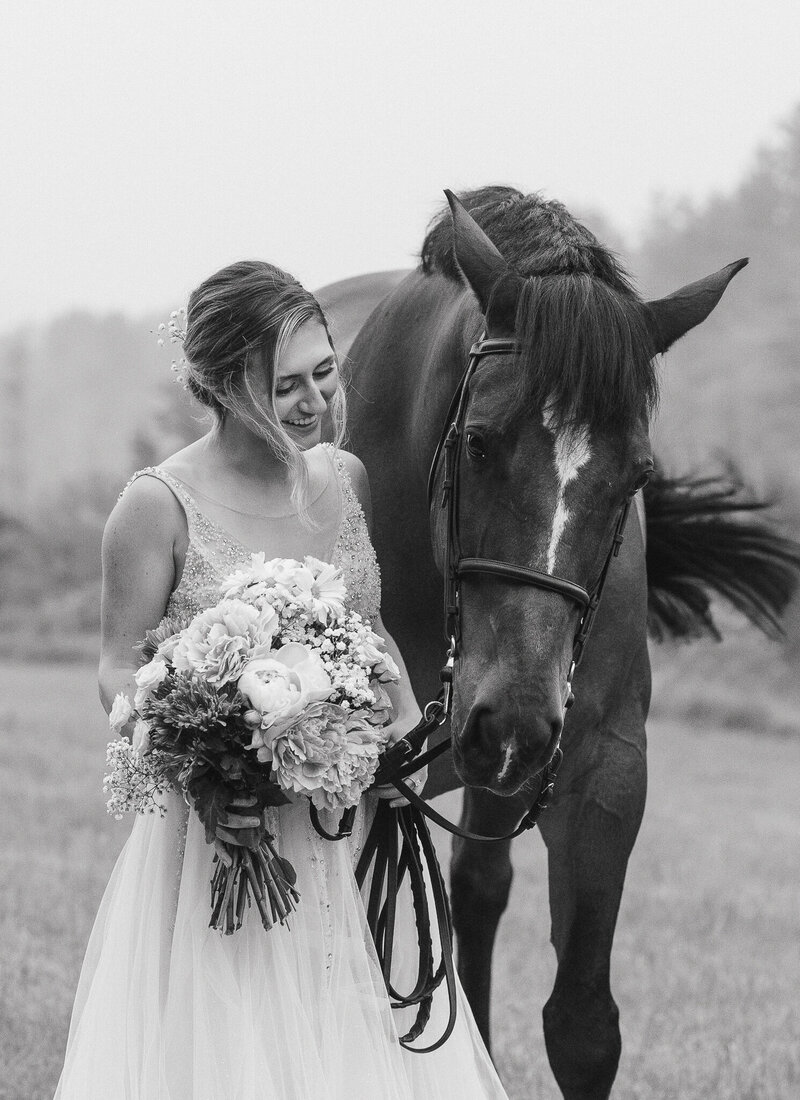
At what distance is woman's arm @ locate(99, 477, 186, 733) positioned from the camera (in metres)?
2.81

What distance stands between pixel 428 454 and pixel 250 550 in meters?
0.72

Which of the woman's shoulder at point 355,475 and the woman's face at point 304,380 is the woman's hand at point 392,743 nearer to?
the woman's shoulder at point 355,475

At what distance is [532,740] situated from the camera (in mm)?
2492

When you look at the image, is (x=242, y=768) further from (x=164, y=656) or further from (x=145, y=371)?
(x=145, y=371)

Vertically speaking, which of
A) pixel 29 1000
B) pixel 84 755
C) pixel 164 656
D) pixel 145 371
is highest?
pixel 164 656

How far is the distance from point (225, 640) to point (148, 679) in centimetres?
17

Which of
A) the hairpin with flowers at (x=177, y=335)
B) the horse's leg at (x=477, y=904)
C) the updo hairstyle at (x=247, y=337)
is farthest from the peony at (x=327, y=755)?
the horse's leg at (x=477, y=904)

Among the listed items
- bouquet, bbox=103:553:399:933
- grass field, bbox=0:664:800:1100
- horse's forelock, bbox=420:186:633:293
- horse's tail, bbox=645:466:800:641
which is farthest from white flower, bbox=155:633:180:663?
horse's tail, bbox=645:466:800:641

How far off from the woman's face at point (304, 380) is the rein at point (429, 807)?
302mm

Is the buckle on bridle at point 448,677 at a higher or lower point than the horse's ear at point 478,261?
lower

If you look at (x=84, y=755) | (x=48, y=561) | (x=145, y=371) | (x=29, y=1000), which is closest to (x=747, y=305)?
(x=48, y=561)

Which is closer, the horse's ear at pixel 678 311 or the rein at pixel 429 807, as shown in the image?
the rein at pixel 429 807

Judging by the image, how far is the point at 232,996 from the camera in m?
2.73

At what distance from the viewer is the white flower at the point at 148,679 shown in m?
2.56
